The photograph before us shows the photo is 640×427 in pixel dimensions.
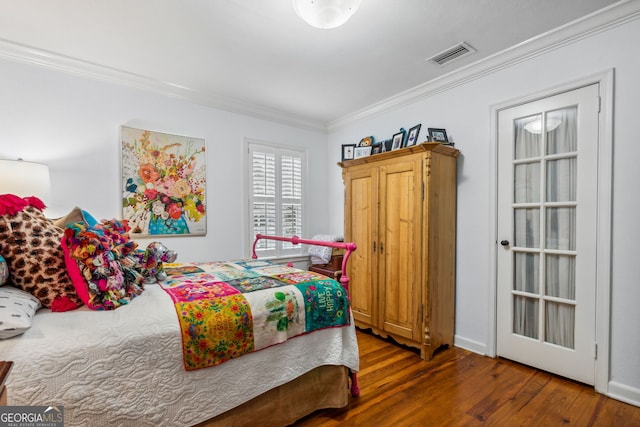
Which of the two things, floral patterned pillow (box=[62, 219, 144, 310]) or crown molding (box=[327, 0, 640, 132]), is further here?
crown molding (box=[327, 0, 640, 132])

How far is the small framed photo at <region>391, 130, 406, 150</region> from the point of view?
10.6 feet

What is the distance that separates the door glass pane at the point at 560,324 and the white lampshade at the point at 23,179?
401 cm

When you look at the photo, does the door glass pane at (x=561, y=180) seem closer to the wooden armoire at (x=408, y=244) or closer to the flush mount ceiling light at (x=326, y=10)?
the wooden armoire at (x=408, y=244)

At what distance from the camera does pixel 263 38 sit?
2283mm

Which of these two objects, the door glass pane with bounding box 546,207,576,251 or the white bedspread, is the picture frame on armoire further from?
the white bedspread

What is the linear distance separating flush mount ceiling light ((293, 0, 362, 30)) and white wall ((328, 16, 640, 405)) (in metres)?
1.71

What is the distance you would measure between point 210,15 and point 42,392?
2.24m

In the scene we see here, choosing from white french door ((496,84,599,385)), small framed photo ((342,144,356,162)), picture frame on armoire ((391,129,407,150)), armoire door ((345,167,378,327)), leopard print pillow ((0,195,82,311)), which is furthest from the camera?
small framed photo ((342,144,356,162))

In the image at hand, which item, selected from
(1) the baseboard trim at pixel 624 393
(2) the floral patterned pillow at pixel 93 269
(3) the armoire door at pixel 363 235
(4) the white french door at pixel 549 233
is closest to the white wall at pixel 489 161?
(1) the baseboard trim at pixel 624 393

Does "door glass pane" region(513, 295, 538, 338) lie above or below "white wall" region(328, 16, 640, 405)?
below

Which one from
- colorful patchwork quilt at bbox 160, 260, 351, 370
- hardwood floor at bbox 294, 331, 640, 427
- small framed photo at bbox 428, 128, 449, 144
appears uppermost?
small framed photo at bbox 428, 128, 449, 144

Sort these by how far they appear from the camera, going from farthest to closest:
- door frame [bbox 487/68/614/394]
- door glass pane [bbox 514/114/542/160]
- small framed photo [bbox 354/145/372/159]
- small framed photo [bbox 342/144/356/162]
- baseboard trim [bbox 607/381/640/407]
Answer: small framed photo [bbox 342/144/356/162] → small framed photo [bbox 354/145/372/159] → door glass pane [bbox 514/114/542/160] → door frame [bbox 487/68/614/394] → baseboard trim [bbox 607/381/640/407]

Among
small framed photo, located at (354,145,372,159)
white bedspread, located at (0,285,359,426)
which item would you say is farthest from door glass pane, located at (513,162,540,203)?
white bedspread, located at (0,285,359,426)

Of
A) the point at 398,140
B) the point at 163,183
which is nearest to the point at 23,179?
the point at 163,183
